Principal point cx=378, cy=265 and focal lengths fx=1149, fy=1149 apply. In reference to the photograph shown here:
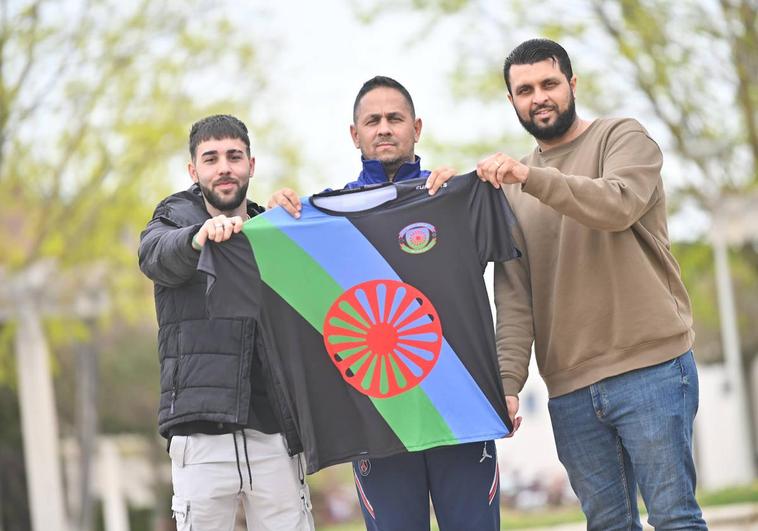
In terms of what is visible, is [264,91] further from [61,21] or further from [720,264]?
[720,264]

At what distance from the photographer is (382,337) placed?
4.53 metres

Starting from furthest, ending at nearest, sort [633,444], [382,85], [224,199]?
[382,85]
[224,199]
[633,444]

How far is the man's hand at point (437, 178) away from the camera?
439 cm

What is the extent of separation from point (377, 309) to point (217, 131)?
963 mm

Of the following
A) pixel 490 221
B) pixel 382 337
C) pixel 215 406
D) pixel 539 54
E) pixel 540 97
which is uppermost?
pixel 539 54

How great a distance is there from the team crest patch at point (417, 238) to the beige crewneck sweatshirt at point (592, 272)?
0.34m

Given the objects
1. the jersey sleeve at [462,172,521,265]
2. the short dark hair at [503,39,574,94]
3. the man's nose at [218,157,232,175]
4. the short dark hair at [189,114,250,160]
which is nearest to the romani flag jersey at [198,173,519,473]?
the jersey sleeve at [462,172,521,265]

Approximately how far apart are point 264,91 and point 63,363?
951cm

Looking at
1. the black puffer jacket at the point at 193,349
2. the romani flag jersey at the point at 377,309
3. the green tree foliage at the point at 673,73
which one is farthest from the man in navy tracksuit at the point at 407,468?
the green tree foliage at the point at 673,73

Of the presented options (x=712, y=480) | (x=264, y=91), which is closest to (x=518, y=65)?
(x=264, y=91)

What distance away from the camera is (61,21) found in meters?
14.7

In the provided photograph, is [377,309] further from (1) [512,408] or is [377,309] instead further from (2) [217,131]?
(2) [217,131]

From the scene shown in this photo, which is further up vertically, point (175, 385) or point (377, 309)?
point (377, 309)

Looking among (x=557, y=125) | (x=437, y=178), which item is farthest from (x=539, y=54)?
(x=437, y=178)
